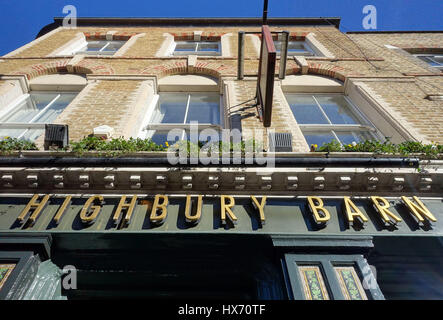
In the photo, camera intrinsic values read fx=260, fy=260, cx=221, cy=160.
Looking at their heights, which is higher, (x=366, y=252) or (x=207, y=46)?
(x=207, y=46)

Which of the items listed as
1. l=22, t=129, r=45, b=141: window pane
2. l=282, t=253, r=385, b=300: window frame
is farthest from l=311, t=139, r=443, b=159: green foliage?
l=22, t=129, r=45, b=141: window pane

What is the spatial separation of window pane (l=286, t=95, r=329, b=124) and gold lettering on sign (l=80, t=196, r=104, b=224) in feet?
17.5

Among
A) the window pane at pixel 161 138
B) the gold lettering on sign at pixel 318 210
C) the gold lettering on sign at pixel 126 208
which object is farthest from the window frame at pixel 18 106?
the gold lettering on sign at pixel 318 210

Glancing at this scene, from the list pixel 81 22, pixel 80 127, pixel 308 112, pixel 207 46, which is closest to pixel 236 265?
pixel 80 127

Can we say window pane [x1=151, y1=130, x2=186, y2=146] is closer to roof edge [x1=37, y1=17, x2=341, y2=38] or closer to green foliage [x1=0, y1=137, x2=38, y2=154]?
green foliage [x1=0, y1=137, x2=38, y2=154]

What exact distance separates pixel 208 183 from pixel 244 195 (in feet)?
2.17

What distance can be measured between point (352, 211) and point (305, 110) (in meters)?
4.18

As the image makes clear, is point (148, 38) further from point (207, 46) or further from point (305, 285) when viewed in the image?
point (305, 285)

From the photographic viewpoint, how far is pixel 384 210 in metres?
4.16

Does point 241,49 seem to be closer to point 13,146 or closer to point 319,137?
point 319,137

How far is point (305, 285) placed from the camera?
3.44m

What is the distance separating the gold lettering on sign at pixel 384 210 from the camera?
4.03 metres

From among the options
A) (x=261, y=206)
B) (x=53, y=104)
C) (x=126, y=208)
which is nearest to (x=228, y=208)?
(x=261, y=206)

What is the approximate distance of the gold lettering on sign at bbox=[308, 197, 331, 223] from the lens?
4.05 metres
